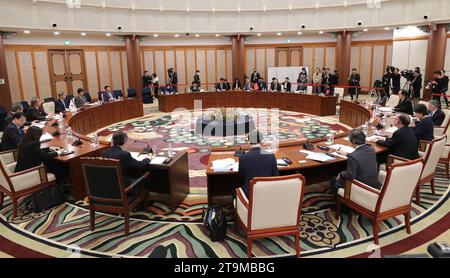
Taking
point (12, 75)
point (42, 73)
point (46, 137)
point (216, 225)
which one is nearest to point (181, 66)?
point (42, 73)

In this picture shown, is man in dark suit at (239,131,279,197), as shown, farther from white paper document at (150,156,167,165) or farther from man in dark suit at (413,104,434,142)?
man in dark suit at (413,104,434,142)

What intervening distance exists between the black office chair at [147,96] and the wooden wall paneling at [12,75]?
16.5 ft

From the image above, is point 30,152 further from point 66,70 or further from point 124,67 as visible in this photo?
point 124,67

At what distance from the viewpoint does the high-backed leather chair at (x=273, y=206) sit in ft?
11.0

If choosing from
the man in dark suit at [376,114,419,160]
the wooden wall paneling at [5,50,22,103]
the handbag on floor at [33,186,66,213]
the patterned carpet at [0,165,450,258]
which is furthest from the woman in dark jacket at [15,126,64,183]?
the wooden wall paneling at [5,50,22,103]

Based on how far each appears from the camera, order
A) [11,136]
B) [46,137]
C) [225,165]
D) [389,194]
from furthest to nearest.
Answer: [46,137] < [11,136] < [225,165] < [389,194]

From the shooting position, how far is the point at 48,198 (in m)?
4.98

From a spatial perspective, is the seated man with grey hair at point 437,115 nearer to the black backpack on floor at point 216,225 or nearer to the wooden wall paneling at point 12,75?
the black backpack on floor at point 216,225

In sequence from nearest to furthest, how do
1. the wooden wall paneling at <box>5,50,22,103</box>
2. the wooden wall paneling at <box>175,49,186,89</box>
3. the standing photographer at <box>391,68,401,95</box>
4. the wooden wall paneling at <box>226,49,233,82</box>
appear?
1. the standing photographer at <box>391,68,401,95</box>
2. the wooden wall paneling at <box>5,50,22,103</box>
3. the wooden wall paneling at <box>175,49,186,89</box>
4. the wooden wall paneling at <box>226,49,233,82</box>

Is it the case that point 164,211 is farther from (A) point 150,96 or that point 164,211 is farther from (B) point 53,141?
(A) point 150,96

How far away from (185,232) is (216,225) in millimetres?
506

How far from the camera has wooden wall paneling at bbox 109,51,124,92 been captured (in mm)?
16733

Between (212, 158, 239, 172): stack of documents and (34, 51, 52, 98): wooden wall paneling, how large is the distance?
12493mm

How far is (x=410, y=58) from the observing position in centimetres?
1538
